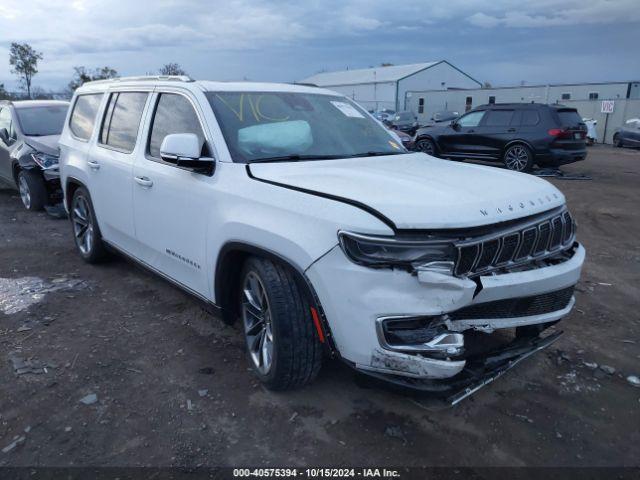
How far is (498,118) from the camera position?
13.6m

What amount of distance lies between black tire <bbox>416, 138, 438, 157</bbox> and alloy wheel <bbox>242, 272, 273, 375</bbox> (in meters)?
12.5

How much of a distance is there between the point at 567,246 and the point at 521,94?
38.6 meters

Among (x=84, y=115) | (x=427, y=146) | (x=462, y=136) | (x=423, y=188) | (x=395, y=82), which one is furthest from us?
(x=395, y=82)

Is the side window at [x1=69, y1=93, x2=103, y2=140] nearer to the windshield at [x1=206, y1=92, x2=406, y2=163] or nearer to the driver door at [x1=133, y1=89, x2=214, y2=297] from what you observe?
the driver door at [x1=133, y1=89, x2=214, y2=297]

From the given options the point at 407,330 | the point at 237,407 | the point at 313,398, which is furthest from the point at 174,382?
the point at 407,330

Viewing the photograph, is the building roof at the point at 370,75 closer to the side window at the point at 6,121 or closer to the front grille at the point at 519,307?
the side window at the point at 6,121

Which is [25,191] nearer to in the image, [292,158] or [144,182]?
[144,182]

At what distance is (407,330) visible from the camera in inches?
95.0

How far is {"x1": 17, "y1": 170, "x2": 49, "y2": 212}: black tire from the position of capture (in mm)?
8109

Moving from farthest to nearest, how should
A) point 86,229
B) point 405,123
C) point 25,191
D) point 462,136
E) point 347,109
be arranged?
1. point 405,123
2. point 462,136
3. point 25,191
4. point 86,229
5. point 347,109

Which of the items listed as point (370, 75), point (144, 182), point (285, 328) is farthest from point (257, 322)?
point (370, 75)

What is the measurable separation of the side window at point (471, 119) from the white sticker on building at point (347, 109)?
10691 mm

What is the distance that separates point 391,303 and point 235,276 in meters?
1.30

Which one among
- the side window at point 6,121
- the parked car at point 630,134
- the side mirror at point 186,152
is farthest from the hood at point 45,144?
the parked car at point 630,134
